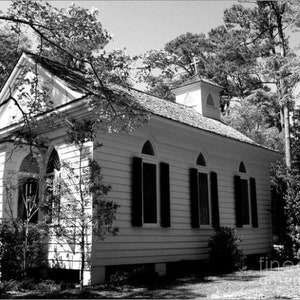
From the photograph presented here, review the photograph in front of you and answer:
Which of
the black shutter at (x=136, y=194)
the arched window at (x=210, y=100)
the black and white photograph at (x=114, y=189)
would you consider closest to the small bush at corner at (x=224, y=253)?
the black and white photograph at (x=114, y=189)

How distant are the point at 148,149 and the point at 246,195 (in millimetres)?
6363

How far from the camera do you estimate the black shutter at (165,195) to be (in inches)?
519

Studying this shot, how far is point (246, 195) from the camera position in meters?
17.9

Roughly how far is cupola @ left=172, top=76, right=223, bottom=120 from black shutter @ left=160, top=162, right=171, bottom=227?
753cm

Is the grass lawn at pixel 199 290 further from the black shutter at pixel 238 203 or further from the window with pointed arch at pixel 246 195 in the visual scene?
the window with pointed arch at pixel 246 195

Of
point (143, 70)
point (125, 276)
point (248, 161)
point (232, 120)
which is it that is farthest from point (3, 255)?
point (232, 120)

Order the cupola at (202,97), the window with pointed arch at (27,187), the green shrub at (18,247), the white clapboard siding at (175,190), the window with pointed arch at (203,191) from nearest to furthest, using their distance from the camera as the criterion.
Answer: the green shrub at (18,247) < the white clapboard siding at (175,190) < the window with pointed arch at (27,187) < the window with pointed arch at (203,191) < the cupola at (202,97)

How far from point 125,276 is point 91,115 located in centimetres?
426

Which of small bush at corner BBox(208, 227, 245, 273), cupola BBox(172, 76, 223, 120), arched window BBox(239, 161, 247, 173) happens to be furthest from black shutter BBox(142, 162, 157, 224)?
cupola BBox(172, 76, 223, 120)

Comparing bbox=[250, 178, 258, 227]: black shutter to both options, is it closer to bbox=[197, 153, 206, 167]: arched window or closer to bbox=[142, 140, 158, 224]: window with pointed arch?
bbox=[197, 153, 206, 167]: arched window

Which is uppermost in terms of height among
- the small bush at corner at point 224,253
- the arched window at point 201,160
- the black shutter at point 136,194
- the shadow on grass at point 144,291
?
the arched window at point 201,160

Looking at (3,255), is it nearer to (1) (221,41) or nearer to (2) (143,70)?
(2) (143,70)

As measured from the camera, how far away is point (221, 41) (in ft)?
118

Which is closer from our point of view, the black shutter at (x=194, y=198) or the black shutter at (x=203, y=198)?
the black shutter at (x=194, y=198)
